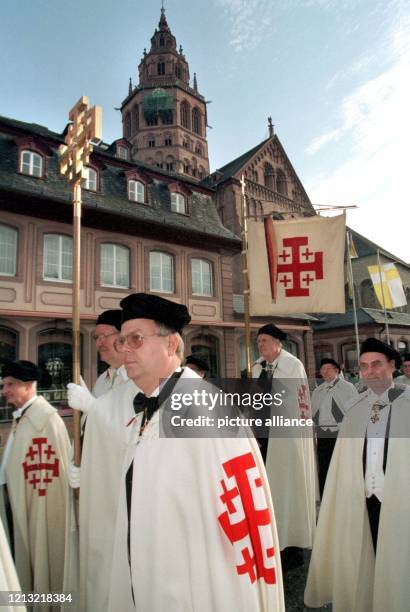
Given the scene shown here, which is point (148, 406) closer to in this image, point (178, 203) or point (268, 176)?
point (178, 203)

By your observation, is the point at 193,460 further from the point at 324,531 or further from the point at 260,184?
the point at 260,184

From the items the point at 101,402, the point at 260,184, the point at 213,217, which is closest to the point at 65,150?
the point at 101,402

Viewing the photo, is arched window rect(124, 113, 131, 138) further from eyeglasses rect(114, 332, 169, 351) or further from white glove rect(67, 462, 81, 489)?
eyeglasses rect(114, 332, 169, 351)

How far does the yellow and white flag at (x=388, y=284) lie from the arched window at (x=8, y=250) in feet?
50.1

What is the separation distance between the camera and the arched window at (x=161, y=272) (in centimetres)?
1418

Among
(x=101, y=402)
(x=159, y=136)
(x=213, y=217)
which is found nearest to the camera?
(x=101, y=402)

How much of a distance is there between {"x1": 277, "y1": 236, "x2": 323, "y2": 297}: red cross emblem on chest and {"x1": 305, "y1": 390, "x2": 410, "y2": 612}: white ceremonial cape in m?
2.23

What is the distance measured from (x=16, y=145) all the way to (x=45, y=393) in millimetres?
8165

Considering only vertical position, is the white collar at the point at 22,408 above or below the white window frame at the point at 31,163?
below

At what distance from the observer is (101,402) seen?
2.53 metres

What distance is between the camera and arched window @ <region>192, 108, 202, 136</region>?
144 ft

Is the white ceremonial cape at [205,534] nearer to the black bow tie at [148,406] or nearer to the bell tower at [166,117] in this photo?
the black bow tie at [148,406]

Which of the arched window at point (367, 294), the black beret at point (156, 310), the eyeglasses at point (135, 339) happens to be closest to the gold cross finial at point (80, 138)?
the black beret at point (156, 310)

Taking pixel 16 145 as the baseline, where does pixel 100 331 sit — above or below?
below
